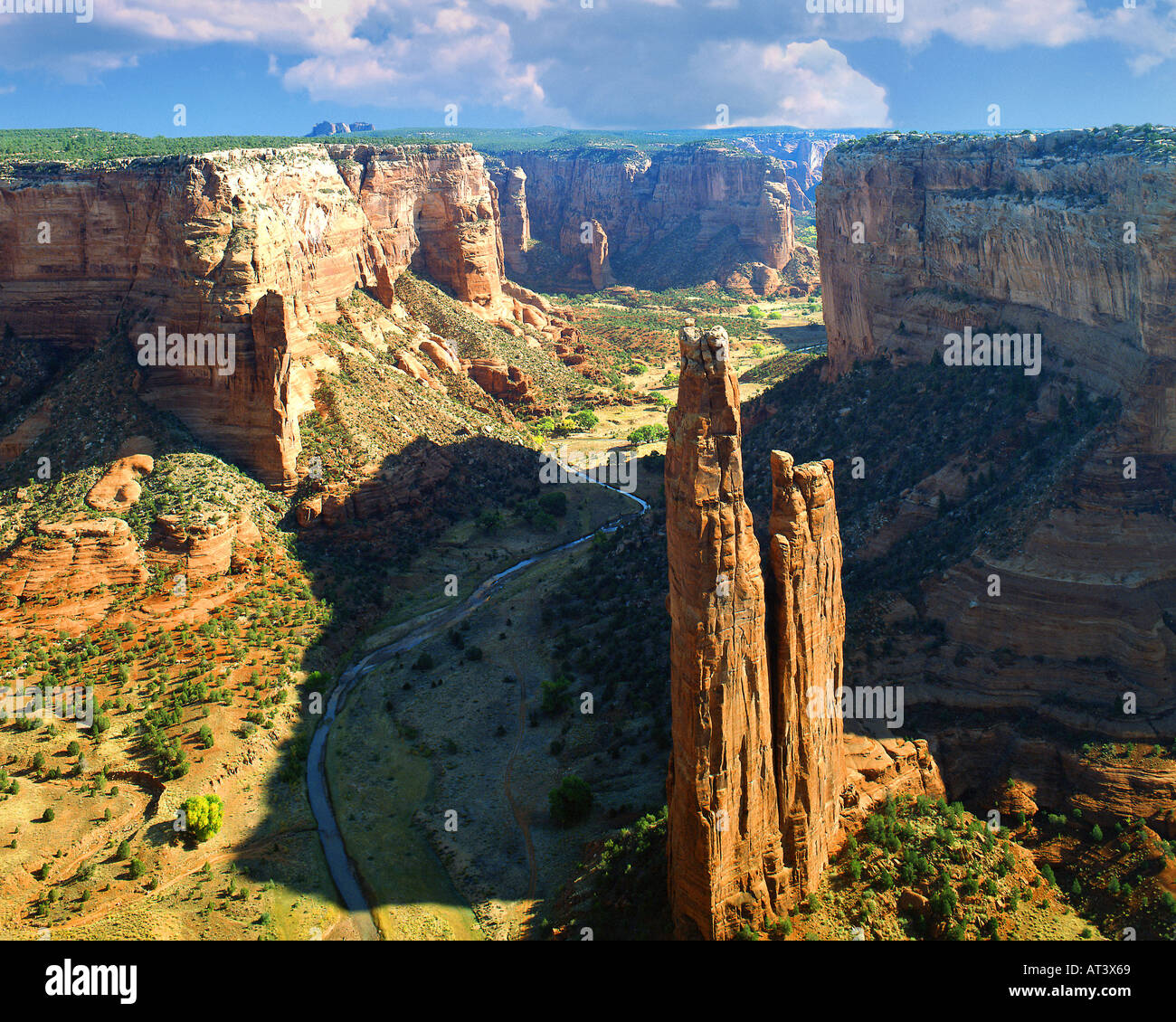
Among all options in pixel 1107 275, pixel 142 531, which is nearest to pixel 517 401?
pixel 142 531

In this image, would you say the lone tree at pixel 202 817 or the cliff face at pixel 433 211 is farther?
the cliff face at pixel 433 211

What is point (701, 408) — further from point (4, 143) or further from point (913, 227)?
point (4, 143)

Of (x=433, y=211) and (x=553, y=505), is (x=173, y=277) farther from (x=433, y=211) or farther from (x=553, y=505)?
(x=433, y=211)

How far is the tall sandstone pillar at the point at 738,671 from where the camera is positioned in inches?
1098

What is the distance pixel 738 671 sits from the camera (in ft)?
94.7

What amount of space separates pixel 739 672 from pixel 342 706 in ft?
102

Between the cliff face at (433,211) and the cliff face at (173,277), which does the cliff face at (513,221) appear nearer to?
the cliff face at (433,211)

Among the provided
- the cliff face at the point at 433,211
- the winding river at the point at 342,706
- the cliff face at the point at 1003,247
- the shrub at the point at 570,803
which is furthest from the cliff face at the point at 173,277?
the cliff face at the point at 1003,247

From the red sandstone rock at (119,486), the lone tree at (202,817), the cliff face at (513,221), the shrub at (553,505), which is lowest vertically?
the lone tree at (202,817)

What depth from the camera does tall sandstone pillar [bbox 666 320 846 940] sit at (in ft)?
91.5

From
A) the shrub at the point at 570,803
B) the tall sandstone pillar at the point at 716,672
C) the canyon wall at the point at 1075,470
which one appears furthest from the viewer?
→ the canyon wall at the point at 1075,470

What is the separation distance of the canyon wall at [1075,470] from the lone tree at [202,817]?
2907 cm

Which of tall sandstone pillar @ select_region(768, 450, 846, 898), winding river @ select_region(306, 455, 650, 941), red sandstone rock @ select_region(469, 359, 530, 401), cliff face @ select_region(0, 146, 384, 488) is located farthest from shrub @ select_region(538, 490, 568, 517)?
tall sandstone pillar @ select_region(768, 450, 846, 898)

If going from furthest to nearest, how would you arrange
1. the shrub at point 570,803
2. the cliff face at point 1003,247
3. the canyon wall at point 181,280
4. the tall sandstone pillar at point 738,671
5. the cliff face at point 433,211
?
the cliff face at point 433,211
the canyon wall at point 181,280
the cliff face at point 1003,247
the shrub at point 570,803
the tall sandstone pillar at point 738,671
